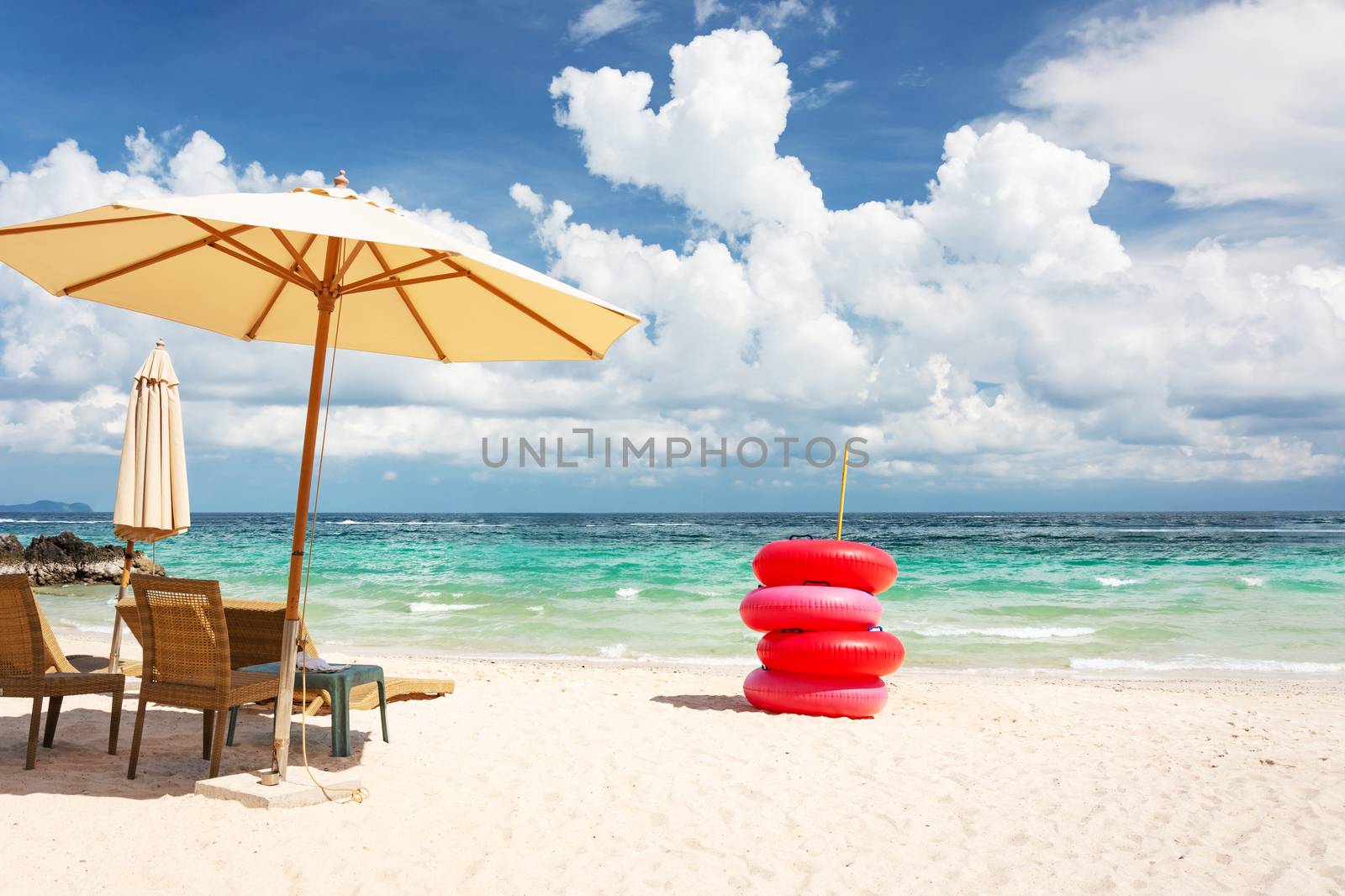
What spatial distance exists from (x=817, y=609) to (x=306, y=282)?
13.3ft

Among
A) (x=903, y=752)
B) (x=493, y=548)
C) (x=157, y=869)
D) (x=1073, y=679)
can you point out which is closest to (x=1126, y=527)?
(x=493, y=548)

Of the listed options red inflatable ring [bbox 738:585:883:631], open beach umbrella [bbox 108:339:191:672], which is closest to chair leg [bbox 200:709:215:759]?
open beach umbrella [bbox 108:339:191:672]

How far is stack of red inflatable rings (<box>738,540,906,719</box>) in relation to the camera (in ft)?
20.9

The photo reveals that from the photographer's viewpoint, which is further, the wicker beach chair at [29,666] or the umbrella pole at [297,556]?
the wicker beach chair at [29,666]

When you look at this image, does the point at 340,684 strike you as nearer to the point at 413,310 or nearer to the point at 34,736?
the point at 34,736

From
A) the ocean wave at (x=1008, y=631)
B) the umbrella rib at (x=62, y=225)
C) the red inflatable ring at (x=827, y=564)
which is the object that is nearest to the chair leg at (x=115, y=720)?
the umbrella rib at (x=62, y=225)

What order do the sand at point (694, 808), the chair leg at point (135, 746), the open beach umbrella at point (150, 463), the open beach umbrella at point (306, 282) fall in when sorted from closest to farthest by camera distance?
the sand at point (694, 808) < the open beach umbrella at point (306, 282) < the chair leg at point (135, 746) < the open beach umbrella at point (150, 463)

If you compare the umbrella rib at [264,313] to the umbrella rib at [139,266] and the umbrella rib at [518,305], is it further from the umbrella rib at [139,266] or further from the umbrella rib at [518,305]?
the umbrella rib at [518,305]

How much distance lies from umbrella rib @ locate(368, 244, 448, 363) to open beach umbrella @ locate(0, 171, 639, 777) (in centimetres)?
1

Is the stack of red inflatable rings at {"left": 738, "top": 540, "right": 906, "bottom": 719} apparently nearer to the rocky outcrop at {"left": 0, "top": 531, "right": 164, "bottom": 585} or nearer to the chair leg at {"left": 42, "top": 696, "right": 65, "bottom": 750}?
the chair leg at {"left": 42, "top": 696, "right": 65, "bottom": 750}

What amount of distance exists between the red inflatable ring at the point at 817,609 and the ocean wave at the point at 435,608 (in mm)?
9936

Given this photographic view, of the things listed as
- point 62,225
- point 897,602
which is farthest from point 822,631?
point 897,602

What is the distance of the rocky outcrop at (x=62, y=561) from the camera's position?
806 inches

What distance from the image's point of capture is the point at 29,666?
4.45 m
